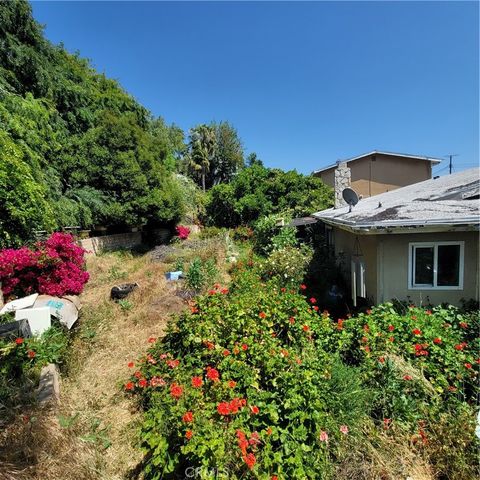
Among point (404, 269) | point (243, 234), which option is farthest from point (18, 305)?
point (243, 234)

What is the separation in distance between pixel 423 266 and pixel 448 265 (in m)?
0.49

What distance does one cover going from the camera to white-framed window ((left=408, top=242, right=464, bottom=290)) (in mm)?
5715

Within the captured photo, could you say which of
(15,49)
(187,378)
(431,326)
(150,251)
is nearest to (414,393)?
(431,326)

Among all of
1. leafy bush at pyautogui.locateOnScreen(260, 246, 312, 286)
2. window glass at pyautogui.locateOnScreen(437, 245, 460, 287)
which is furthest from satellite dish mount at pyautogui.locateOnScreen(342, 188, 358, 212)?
window glass at pyautogui.locateOnScreen(437, 245, 460, 287)

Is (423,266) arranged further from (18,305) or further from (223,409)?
(18,305)

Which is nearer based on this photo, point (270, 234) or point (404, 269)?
point (404, 269)

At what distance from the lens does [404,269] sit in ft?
19.5

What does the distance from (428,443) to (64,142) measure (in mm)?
16621

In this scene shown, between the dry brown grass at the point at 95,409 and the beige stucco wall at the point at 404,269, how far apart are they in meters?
5.05

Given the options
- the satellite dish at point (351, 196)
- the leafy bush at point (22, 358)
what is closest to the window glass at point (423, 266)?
the satellite dish at point (351, 196)

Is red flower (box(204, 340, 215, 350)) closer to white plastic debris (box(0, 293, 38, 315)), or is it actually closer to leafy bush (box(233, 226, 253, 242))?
white plastic debris (box(0, 293, 38, 315))

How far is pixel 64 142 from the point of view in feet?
43.2

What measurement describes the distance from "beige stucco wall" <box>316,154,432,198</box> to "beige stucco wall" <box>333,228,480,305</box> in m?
16.3

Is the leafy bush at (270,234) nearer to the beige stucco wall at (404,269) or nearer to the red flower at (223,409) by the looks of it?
the beige stucco wall at (404,269)
